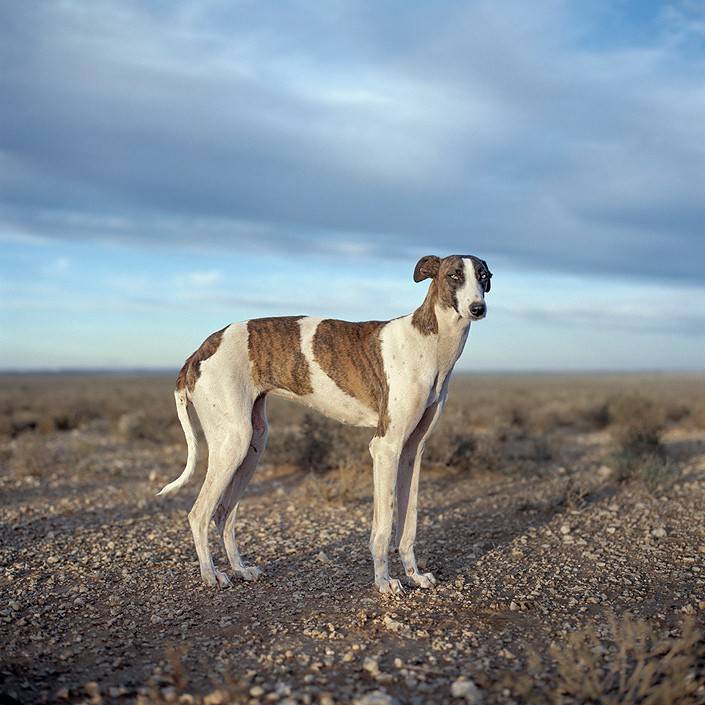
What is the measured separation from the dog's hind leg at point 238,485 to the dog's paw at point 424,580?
1428mm

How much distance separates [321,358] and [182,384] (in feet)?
4.20

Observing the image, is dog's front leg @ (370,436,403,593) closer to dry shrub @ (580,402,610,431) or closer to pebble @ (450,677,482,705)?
pebble @ (450,677,482,705)

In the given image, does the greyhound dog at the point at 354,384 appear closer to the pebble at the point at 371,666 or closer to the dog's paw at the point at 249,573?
the dog's paw at the point at 249,573

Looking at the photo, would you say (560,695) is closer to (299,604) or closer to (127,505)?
(299,604)

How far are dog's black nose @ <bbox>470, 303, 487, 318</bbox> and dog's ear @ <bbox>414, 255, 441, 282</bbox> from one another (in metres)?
A: 0.63

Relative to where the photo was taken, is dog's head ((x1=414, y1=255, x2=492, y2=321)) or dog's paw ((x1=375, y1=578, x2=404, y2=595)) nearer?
dog's head ((x1=414, y1=255, x2=492, y2=321))

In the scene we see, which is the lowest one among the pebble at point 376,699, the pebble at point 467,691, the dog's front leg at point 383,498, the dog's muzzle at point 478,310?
the pebble at point 467,691

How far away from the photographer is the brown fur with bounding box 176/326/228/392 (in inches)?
250

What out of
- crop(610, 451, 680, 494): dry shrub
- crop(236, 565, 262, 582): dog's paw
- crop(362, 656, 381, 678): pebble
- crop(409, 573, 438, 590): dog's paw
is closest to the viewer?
crop(362, 656, 381, 678): pebble

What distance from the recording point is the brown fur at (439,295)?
229 inches

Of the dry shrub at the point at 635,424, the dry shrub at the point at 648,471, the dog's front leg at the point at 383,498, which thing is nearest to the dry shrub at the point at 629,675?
the dog's front leg at the point at 383,498

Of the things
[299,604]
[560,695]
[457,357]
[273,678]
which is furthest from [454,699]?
[457,357]

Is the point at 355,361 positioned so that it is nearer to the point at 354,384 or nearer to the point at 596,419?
the point at 354,384

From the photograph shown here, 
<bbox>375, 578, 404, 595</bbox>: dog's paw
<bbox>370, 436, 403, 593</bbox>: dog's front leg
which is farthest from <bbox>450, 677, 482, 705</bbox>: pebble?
<bbox>370, 436, 403, 593</bbox>: dog's front leg
